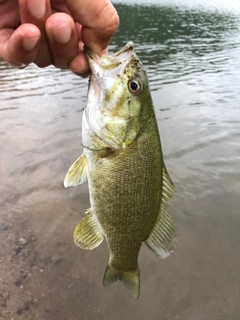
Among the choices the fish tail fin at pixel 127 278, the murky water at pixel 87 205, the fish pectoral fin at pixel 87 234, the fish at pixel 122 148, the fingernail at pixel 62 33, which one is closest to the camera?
the fingernail at pixel 62 33

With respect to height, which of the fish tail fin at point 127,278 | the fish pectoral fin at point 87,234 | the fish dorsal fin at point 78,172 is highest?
the fish dorsal fin at point 78,172

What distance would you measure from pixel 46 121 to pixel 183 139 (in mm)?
4497

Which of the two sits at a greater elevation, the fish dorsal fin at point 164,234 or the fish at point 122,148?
the fish at point 122,148

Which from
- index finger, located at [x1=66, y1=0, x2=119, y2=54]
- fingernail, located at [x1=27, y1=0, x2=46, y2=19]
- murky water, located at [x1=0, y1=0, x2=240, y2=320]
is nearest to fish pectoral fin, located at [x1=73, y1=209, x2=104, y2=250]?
index finger, located at [x1=66, y1=0, x2=119, y2=54]

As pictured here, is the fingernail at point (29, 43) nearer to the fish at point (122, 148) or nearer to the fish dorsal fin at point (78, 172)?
the fish at point (122, 148)

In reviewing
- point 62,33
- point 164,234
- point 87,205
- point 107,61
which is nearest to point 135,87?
point 107,61

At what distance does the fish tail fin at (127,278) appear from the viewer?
105 inches

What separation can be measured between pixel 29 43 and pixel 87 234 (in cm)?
156

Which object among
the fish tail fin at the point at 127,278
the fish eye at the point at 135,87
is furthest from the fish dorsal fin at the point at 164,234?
the fish eye at the point at 135,87

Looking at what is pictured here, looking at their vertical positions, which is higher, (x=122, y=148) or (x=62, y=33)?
(x=62, y=33)

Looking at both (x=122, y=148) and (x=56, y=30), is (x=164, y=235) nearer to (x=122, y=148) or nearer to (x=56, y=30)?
(x=122, y=148)

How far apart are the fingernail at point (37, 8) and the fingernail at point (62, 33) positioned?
10 cm

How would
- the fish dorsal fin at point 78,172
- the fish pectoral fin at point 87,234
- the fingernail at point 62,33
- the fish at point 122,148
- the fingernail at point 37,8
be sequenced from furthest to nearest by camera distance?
the fish pectoral fin at point 87,234, the fish dorsal fin at point 78,172, the fish at point 122,148, the fingernail at point 62,33, the fingernail at point 37,8

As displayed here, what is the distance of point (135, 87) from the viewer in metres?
2.22
